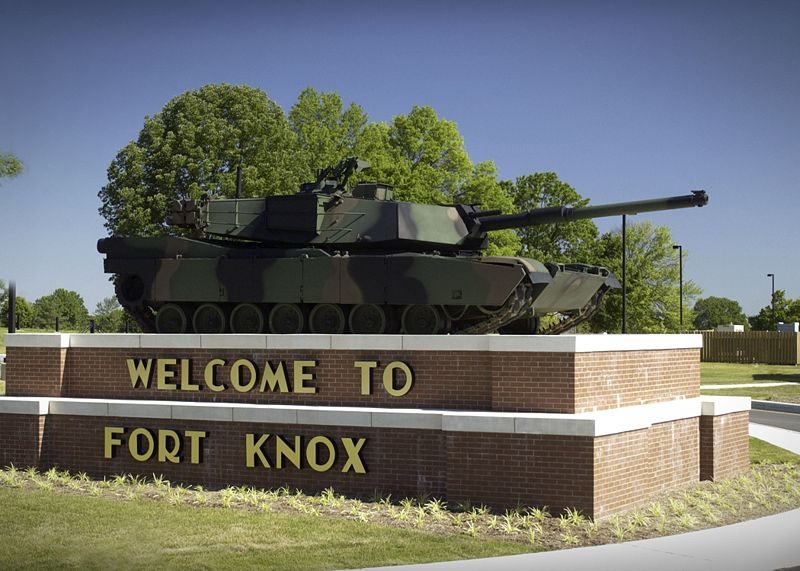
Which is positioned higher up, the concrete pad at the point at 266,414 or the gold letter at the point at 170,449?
the concrete pad at the point at 266,414

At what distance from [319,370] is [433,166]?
27377mm

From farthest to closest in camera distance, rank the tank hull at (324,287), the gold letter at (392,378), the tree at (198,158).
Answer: the tree at (198,158) < the tank hull at (324,287) < the gold letter at (392,378)

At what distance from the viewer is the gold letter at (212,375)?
14961 mm

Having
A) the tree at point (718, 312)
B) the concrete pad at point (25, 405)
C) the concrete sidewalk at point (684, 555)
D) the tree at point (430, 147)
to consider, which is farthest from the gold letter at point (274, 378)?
the tree at point (718, 312)

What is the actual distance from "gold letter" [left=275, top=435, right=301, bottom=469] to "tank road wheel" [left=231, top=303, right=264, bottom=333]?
3.46m

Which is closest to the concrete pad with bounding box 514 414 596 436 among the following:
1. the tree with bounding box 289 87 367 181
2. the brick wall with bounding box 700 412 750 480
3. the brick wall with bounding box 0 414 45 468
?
the brick wall with bounding box 700 412 750 480

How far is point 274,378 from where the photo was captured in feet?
47.9

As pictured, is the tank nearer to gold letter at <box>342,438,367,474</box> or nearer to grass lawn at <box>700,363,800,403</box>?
gold letter at <box>342,438,367,474</box>

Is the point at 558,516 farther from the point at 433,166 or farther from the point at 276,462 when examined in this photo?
the point at 433,166

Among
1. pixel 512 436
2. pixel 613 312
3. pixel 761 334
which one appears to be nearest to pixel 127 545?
pixel 512 436

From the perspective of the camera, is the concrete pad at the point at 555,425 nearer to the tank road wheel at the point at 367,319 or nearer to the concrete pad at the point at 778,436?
the tank road wheel at the point at 367,319

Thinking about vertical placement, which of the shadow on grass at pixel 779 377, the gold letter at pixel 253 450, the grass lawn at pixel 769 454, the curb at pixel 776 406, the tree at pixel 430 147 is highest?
the tree at pixel 430 147

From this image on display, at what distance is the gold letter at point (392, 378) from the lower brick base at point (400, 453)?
2.03 ft

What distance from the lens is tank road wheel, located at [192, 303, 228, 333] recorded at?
17.4 meters
